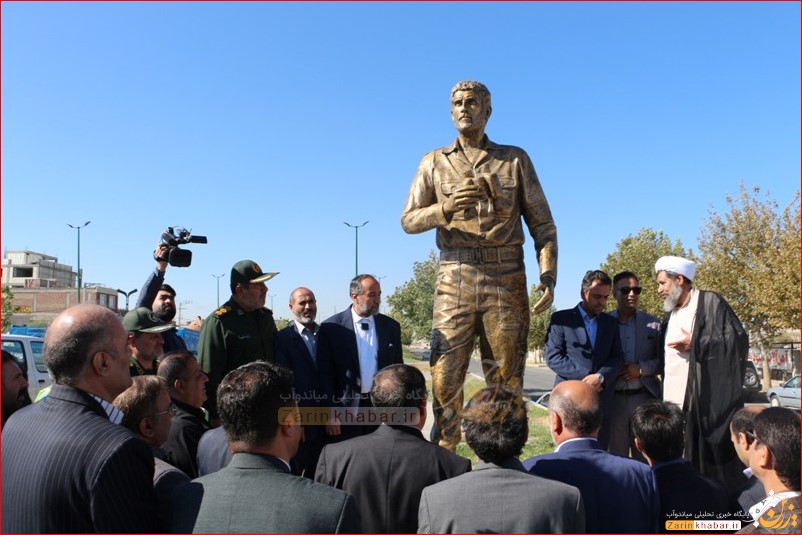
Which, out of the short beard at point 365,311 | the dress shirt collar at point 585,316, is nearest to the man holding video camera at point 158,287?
the short beard at point 365,311

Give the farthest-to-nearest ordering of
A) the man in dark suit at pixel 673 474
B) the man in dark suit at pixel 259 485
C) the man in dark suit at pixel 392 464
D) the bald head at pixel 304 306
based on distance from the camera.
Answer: the bald head at pixel 304 306
the man in dark suit at pixel 673 474
the man in dark suit at pixel 392 464
the man in dark suit at pixel 259 485

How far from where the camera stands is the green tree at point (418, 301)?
444 inches

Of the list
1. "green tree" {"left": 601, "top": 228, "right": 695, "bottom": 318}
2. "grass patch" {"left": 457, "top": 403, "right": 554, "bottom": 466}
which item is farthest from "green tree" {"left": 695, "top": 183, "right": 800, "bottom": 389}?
"grass patch" {"left": 457, "top": 403, "right": 554, "bottom": 466}

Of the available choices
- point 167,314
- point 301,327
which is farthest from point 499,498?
point 167,314

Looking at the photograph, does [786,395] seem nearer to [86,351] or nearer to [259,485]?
[259,485]

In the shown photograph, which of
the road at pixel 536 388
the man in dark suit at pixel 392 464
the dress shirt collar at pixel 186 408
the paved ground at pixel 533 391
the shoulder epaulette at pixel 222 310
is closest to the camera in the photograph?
the man in dark suit at pixel 392 464

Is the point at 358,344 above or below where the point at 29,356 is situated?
above

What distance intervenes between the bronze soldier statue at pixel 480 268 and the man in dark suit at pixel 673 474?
6.44 ft

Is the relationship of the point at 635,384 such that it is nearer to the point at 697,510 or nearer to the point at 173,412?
the point at 697,510

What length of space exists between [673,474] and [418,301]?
8488mm

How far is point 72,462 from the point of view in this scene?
2.09 m

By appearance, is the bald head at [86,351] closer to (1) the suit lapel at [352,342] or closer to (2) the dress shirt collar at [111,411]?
(2) the dress shirt collar at [111,411]

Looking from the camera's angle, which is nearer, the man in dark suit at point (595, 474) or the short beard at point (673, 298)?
the man in dark suit at point (595, 474)

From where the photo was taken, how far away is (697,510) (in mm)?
2971
